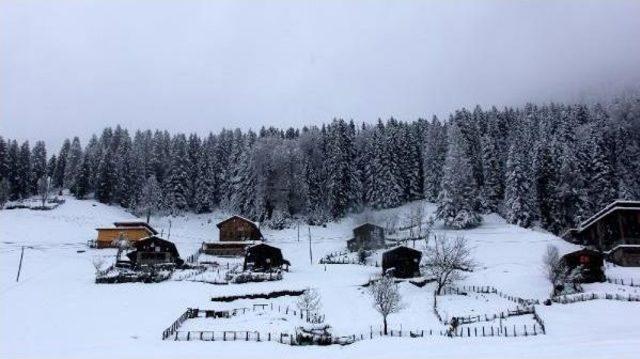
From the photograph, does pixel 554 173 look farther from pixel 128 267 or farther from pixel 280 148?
pixel 128 267

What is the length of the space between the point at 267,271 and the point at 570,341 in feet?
118

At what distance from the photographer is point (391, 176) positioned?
10225 cm

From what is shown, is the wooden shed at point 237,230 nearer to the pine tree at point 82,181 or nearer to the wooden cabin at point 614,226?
the pine tree at point 82,181

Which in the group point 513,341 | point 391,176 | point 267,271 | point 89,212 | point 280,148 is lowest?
point 513,341

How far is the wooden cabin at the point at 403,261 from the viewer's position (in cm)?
5997

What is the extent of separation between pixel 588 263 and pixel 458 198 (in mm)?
29627

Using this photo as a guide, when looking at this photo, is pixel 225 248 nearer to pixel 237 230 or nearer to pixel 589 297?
pixel 237 230

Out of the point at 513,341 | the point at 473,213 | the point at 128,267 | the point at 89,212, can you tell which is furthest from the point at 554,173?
the point at 89,212

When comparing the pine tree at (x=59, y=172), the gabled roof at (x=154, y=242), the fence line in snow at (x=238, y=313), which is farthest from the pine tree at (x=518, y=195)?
the pine tree at (x=59, y=172)

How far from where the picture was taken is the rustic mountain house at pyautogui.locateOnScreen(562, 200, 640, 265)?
62.1m

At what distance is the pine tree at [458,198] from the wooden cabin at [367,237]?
1167 cm

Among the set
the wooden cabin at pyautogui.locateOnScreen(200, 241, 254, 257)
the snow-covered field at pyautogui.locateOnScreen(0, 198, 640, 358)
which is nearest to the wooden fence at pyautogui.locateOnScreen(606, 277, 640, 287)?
the snow-covered field at pyautogui.locateOnScreen(0, 198, 640, 358)

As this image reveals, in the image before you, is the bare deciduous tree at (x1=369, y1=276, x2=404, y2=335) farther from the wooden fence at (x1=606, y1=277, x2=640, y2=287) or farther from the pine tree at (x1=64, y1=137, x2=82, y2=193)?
the pine tree at (x1=64, y1=137, x2=82, y2=193)

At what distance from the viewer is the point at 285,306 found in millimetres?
47969
